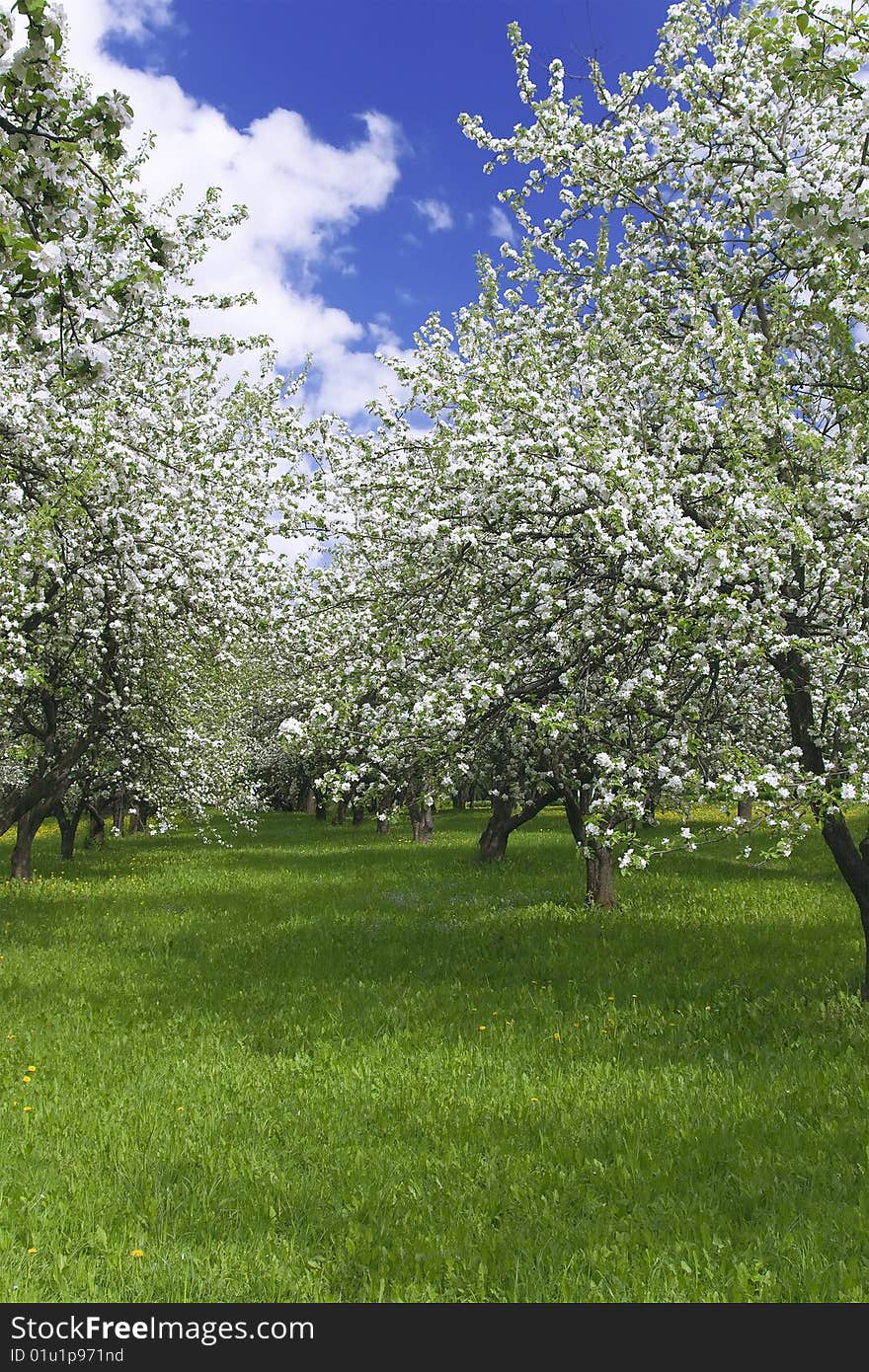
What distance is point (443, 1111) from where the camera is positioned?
758 centimetres

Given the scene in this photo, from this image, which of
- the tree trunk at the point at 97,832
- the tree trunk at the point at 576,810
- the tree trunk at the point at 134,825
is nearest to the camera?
the tree trunk at the point at 576,810

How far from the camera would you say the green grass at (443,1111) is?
5.21 meters

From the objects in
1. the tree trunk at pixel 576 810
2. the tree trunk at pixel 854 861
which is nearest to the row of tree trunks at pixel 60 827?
the tree trunk at pixel 576 810

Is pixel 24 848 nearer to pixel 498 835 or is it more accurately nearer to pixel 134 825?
pixel 498 835

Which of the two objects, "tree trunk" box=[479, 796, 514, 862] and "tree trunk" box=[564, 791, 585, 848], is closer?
"tree trunk" box=[564, 791, 585, 848]

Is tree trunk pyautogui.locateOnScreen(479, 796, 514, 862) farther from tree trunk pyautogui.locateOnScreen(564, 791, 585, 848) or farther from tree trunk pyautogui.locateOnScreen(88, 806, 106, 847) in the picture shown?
tree trunk pyautogui.locateOnScreen(88, 806, 106, 847)

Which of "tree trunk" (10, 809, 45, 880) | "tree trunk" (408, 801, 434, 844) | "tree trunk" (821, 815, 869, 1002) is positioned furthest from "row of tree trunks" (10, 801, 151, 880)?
"tree trunk" (821, 815, 869, 1002)

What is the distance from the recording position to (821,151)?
30.7ft

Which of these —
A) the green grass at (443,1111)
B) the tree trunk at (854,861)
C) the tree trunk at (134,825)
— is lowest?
the green grass at (443,1111)

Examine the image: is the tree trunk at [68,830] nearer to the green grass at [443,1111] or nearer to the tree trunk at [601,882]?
the green grass at [443,1111]

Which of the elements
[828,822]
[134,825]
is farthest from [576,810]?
[134,825]

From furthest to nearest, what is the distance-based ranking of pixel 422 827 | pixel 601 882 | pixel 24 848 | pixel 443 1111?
pixel 422 827 < pixel 24 848 < pixel 601 882 < pixel 443 1111

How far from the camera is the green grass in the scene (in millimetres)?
5215
